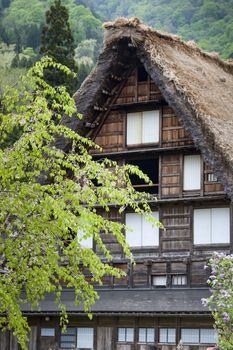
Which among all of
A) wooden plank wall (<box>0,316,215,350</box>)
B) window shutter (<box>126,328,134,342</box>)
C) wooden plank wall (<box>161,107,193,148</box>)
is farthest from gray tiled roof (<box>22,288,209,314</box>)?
wooden plank wall (<box>161,107,193,148</box>)

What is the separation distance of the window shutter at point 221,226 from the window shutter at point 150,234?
1867 mm

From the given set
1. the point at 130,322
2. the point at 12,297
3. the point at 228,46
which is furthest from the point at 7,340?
the point at 228,46

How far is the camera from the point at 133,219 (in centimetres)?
2983

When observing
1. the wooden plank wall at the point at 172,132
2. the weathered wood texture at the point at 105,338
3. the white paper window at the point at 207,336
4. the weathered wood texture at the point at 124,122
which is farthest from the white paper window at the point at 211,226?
the weathered wood texture at the point at 105,338

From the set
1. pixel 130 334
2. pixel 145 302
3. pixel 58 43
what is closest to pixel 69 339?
pixel 130 334

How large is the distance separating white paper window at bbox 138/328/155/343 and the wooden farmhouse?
0.03 metres

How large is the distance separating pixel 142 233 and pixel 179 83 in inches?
180

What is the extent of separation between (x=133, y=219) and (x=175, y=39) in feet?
21.0

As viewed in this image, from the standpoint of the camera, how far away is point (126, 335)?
29.3 meters

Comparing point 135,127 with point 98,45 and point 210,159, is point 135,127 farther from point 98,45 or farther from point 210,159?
point 98,45

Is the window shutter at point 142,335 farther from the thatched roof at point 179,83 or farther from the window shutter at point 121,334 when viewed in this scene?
Result: the thatched roof at point 179,83

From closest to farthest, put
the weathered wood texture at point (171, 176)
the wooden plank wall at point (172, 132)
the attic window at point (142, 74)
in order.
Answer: the weathered wood texture at point (171, 176) < the wooden plank wall at point (172, 132) < the attic window at point (142, 74)

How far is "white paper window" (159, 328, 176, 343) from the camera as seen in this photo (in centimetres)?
2842

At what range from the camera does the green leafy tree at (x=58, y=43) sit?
135 feet
